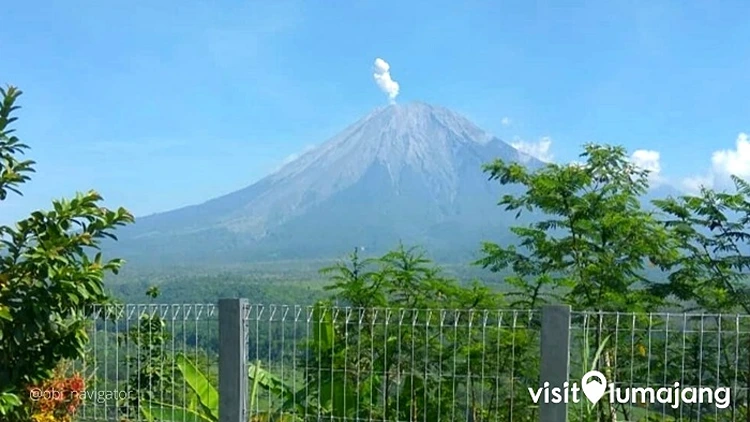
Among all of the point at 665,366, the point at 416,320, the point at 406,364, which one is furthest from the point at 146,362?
the point at 665,366

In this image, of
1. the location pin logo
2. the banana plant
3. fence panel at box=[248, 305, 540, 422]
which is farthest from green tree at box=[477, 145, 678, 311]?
the banana plant

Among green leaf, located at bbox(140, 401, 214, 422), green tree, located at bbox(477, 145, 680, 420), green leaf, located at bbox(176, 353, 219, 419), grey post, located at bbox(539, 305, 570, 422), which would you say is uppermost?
green tree, located at bbox(477, 145, 680, 420)

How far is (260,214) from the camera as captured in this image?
28.6 m

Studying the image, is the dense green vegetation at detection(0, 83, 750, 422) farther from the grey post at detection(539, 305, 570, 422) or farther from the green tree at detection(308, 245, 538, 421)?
the grey post at detection(539, 305, 570, 422)

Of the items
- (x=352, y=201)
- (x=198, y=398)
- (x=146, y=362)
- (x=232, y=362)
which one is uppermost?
(x=352, y=201)

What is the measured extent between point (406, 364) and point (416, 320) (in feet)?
0.99

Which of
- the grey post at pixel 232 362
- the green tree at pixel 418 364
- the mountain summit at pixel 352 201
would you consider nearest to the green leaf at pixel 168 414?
the grey post at pixel 232 362

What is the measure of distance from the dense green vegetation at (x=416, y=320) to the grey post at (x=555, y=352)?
0.27 m

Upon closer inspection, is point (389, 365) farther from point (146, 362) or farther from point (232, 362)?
point (146, 362)

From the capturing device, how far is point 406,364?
4.92m

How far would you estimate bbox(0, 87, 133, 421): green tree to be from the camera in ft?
15.6

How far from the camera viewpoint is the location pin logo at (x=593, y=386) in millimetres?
4121

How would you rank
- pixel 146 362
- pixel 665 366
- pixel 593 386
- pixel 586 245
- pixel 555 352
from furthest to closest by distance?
pixel 586 245, pixel 146 362, pixel 665 366, pixel 593 386, pixel 555 352

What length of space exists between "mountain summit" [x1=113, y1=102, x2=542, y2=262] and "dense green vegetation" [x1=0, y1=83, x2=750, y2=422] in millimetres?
13599
